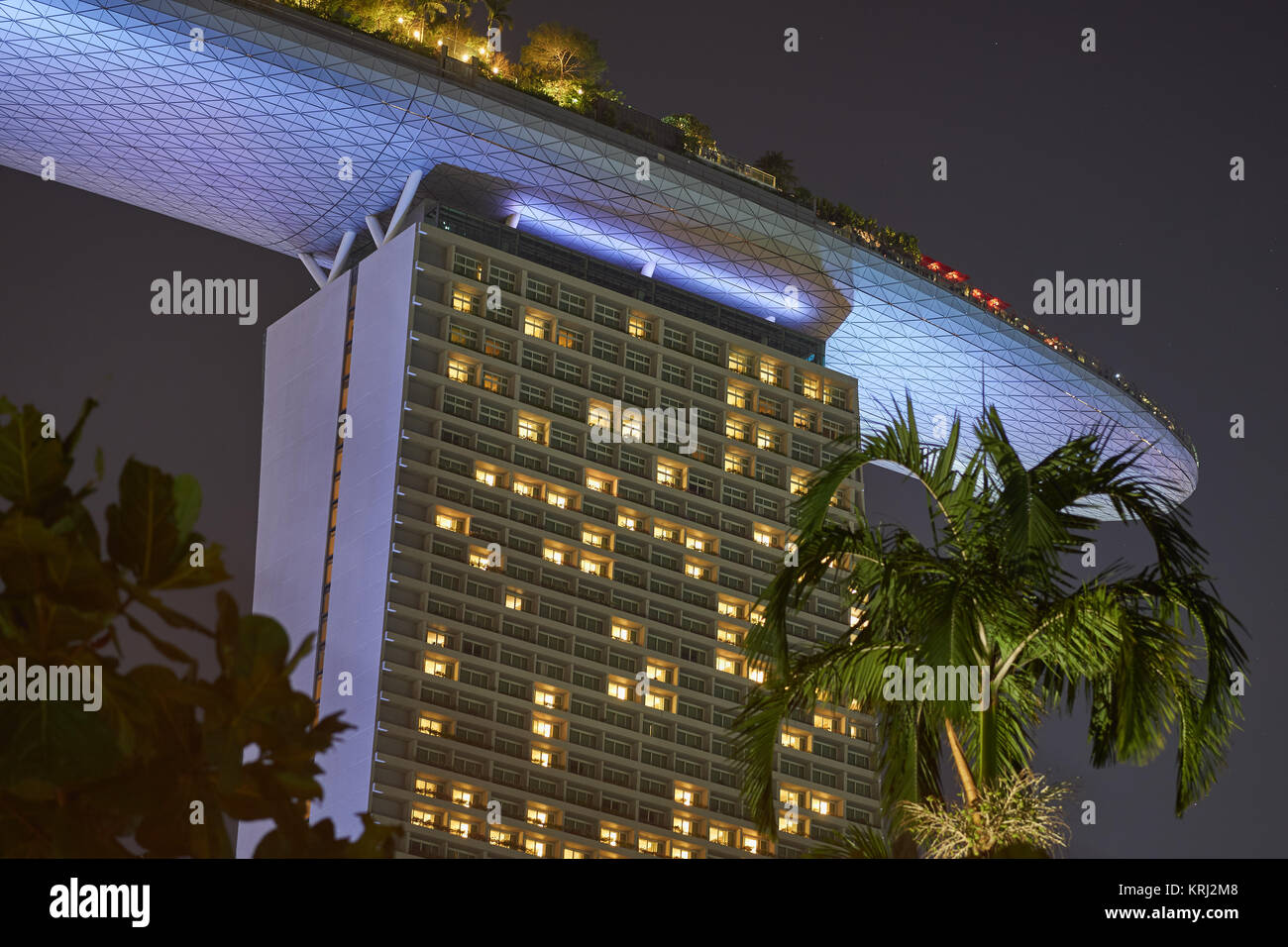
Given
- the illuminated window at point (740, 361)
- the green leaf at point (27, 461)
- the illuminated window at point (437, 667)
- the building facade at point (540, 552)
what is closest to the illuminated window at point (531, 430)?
the building facade at point (540, 552)

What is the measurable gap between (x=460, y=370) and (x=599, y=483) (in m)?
9.74

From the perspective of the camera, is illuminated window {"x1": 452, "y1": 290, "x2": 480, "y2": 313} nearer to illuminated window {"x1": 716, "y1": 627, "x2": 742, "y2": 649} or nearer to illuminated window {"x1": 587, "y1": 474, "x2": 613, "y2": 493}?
illuminated window {"x1": 587, "y1": 474, "x2": 613, "y2": 493}

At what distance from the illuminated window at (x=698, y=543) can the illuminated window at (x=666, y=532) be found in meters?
0.57

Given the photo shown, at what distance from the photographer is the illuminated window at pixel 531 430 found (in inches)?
3505

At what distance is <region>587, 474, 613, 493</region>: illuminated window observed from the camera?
9069 centimetres

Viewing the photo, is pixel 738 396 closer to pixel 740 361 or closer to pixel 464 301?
pixel 740 361

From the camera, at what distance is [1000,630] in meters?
15.6

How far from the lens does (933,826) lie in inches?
588

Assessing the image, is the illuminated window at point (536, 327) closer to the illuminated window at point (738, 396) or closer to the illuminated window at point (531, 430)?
the illuminated window at point (531, 430)

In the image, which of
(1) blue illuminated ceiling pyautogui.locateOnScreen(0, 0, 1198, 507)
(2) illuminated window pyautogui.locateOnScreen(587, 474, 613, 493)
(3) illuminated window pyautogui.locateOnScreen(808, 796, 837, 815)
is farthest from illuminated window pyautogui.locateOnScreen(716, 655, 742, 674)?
(1) blue illuminated ceiling pyautogui.locateOnScreen(0, 0, 1198, 507)
